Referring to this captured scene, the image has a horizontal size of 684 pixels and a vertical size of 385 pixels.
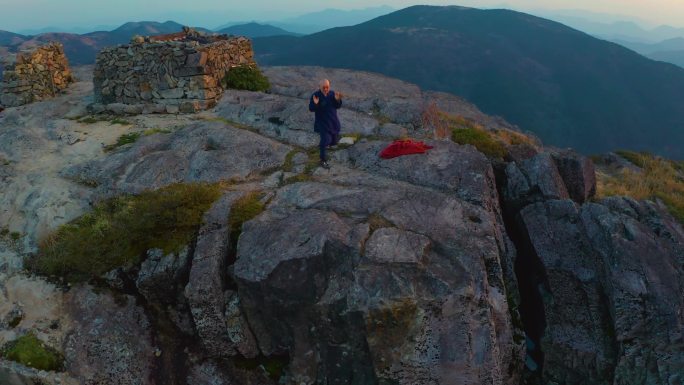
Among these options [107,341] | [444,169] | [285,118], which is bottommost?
[107,341]

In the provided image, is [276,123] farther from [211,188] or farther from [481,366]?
[481,366]

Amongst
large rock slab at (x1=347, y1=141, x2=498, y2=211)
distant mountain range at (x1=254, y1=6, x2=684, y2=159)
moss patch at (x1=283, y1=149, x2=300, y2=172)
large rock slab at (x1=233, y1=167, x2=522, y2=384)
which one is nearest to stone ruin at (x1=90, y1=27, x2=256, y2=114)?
moss patch at (x1=283, y1=149, x2=300, y2=172)

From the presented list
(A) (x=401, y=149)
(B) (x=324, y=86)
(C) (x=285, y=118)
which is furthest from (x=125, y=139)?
(A) (x=401, y=149)

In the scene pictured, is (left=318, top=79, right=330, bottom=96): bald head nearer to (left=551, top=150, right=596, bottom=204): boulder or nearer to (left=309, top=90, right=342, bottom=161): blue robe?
(left=309, top=90, right=342, bottom=161): blue robe

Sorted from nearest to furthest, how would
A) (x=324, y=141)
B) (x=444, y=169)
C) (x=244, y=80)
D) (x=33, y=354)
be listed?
(x=33, y=354) < (x=444, y=169) < (x=324, y=141) < (x=244, y=80)

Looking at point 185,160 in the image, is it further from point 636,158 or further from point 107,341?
point 636,158

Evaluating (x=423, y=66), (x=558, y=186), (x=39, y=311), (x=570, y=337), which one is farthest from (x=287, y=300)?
(x=423, y=66)
